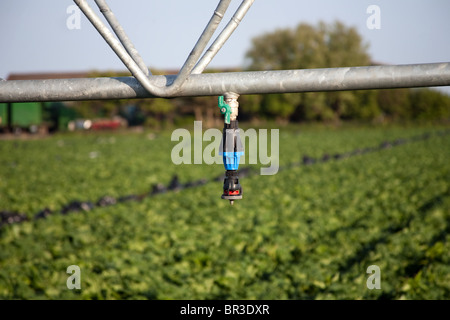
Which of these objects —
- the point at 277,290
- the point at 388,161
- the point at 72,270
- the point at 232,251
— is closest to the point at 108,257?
the point at 72,270

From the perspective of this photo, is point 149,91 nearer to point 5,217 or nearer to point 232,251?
point 232,251

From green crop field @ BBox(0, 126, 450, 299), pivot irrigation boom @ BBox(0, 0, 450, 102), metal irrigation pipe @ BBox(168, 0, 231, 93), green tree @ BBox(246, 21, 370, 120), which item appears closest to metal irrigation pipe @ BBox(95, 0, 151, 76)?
pivot irrigation boom @ BBox(0, 0, 450, 102)

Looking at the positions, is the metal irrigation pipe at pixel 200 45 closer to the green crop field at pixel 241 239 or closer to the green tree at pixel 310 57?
the green crop field at pixel 241 239

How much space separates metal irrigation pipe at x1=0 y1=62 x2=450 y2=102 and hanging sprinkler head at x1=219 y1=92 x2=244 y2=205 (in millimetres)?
74

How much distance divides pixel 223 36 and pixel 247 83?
8.6 inches

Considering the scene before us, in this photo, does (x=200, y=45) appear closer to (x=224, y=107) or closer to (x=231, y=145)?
(x=224, y=107)

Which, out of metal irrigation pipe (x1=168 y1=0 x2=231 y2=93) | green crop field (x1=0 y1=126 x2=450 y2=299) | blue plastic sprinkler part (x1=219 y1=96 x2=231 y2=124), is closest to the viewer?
metal irrigation pipe (x1=168 y1=0 x2=231 y2=93)

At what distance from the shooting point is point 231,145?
1.83 meters

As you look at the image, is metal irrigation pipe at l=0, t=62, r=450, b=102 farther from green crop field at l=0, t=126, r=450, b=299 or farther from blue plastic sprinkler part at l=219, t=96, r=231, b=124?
green crop field at l=0, t=126, r=450, b=299

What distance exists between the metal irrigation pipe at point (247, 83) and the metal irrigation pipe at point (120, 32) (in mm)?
90

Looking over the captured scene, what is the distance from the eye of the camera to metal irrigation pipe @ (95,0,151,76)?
1694mm

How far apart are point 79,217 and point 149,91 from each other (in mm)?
8056

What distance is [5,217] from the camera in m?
9.73

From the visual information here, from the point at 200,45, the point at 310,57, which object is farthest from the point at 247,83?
the point at 310,57
